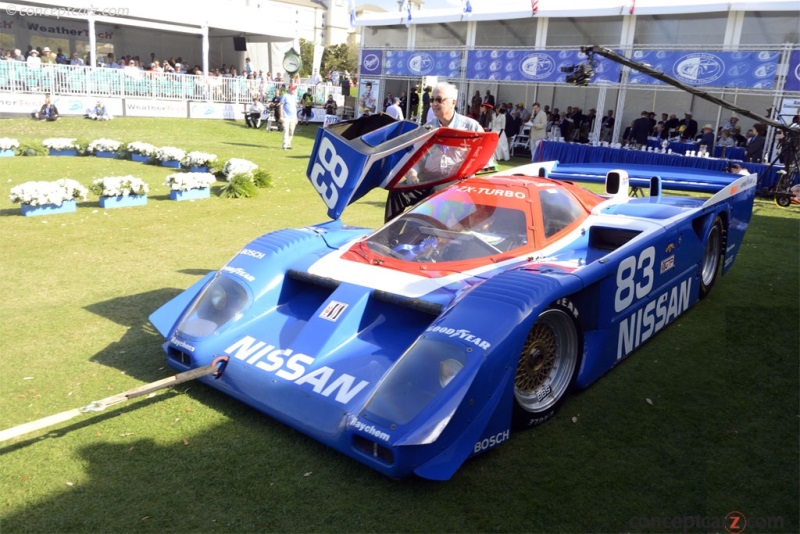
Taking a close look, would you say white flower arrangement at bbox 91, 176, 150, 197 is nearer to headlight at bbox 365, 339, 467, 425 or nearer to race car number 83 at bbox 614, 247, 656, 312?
headlight at bbox 365, 339, 467, 425

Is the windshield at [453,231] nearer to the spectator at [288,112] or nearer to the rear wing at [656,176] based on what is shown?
the rear wing at [656,176]

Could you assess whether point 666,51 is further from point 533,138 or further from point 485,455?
point 485,455

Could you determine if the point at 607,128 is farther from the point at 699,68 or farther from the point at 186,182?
the point at 186,182

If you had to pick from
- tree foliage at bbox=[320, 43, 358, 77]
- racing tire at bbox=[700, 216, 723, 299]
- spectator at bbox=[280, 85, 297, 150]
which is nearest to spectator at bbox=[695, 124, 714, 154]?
spectator at bbox=[280, 85, 297, 150]

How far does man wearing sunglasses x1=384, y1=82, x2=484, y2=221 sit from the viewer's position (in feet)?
17.7

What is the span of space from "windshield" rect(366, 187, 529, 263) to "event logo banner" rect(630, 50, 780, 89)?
45.6ft

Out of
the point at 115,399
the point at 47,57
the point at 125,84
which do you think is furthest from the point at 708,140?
the point at 47,57

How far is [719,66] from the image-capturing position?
16047mm

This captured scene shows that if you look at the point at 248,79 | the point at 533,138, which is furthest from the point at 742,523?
the point at 248,79

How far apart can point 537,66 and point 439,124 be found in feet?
50.6

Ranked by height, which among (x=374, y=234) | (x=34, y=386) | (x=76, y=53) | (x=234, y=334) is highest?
(x=76, y=53)

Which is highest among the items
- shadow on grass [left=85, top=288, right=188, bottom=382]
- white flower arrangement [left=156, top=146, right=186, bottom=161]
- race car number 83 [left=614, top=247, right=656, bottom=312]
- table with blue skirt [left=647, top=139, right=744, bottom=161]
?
table with blue skirt [left=647, top=139, right=744, bottom=161]

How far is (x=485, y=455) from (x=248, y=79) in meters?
26.8

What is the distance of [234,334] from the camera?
3945mm
